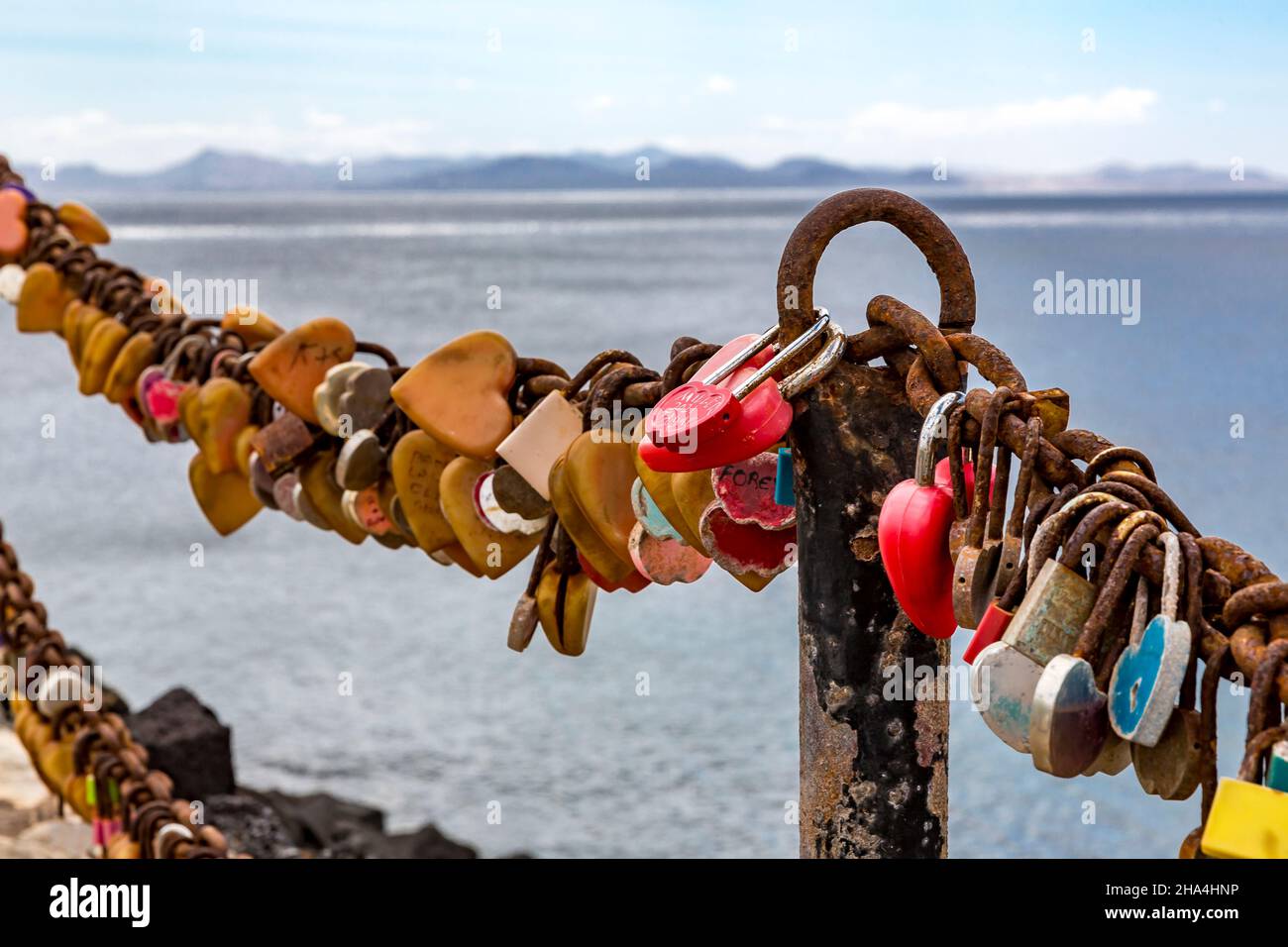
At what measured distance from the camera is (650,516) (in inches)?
55.7

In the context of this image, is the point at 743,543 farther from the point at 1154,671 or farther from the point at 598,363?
the point at 1154,671

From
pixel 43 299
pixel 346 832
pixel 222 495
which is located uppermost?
pixel 43 299

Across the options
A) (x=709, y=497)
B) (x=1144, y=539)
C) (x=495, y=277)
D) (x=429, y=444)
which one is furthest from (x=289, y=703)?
(x=495, y=277)

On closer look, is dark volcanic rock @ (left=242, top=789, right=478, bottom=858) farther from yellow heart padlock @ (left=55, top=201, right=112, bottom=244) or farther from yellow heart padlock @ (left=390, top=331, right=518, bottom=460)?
yellow heart padlock @ (left=390, top=331, right=518, bottom=460)

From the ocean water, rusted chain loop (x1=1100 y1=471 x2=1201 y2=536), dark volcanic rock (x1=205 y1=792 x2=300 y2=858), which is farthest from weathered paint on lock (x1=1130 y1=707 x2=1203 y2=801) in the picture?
dark volcanic rock (x1=205 y1=792 x2=300 y2=858)

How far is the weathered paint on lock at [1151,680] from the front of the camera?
2.92ft

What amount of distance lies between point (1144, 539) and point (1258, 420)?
12.1m

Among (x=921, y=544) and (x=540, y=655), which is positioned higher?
(x=921, y=544)

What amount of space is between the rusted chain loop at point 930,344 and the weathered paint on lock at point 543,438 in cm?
44

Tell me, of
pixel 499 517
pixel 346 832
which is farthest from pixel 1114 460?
pixel 346 832

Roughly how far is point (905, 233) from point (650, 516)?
1.23ft

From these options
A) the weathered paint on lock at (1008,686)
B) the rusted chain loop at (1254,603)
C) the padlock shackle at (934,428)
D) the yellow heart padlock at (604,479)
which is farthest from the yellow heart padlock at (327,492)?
the rusted chain loop at (1254,603)

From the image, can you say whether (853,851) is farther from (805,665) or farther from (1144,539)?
(1144,539)

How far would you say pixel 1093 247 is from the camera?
4006 centimetres
